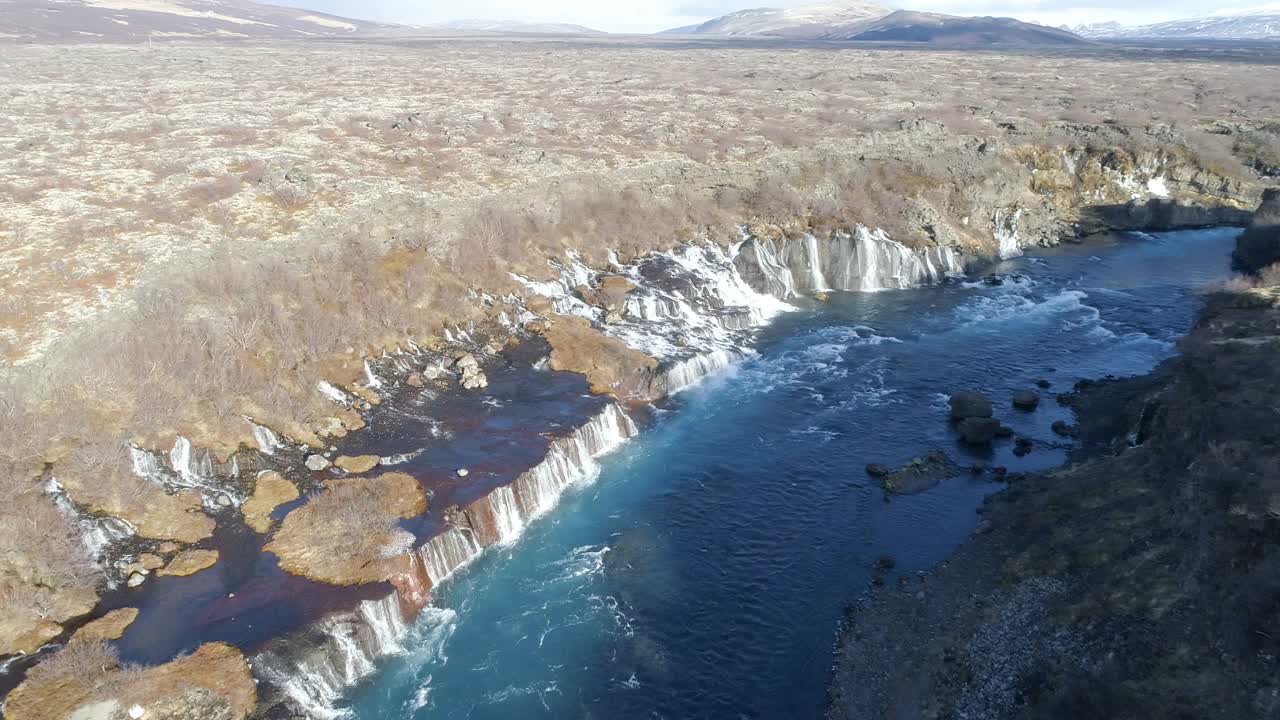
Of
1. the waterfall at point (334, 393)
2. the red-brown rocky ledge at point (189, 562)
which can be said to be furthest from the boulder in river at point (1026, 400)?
the red-brown rocky ledge at point (189, 562)

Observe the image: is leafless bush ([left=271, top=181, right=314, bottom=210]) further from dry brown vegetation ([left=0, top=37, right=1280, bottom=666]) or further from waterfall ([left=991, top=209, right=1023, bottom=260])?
waterfall ([left=991, top=209, right=1023, bottom=260])

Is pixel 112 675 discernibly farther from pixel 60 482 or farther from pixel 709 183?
pixel 709 183

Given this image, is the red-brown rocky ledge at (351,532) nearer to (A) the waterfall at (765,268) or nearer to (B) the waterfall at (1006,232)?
(A) the waterfall at (765,268)

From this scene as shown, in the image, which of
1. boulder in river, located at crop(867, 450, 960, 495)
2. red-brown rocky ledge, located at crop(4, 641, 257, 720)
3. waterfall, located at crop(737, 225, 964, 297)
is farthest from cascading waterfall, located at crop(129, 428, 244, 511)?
waterfall, located at crop(737, 225, 964, 297)

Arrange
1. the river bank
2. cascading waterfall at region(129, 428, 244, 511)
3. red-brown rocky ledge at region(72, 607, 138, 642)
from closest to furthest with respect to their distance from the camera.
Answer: the river bank < red-brown rocky ledge at region(72, 607, 138, 642) < cascading waterfall at region(129, 428, 244, 511)

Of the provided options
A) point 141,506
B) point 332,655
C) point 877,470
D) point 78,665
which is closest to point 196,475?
point 141,506
